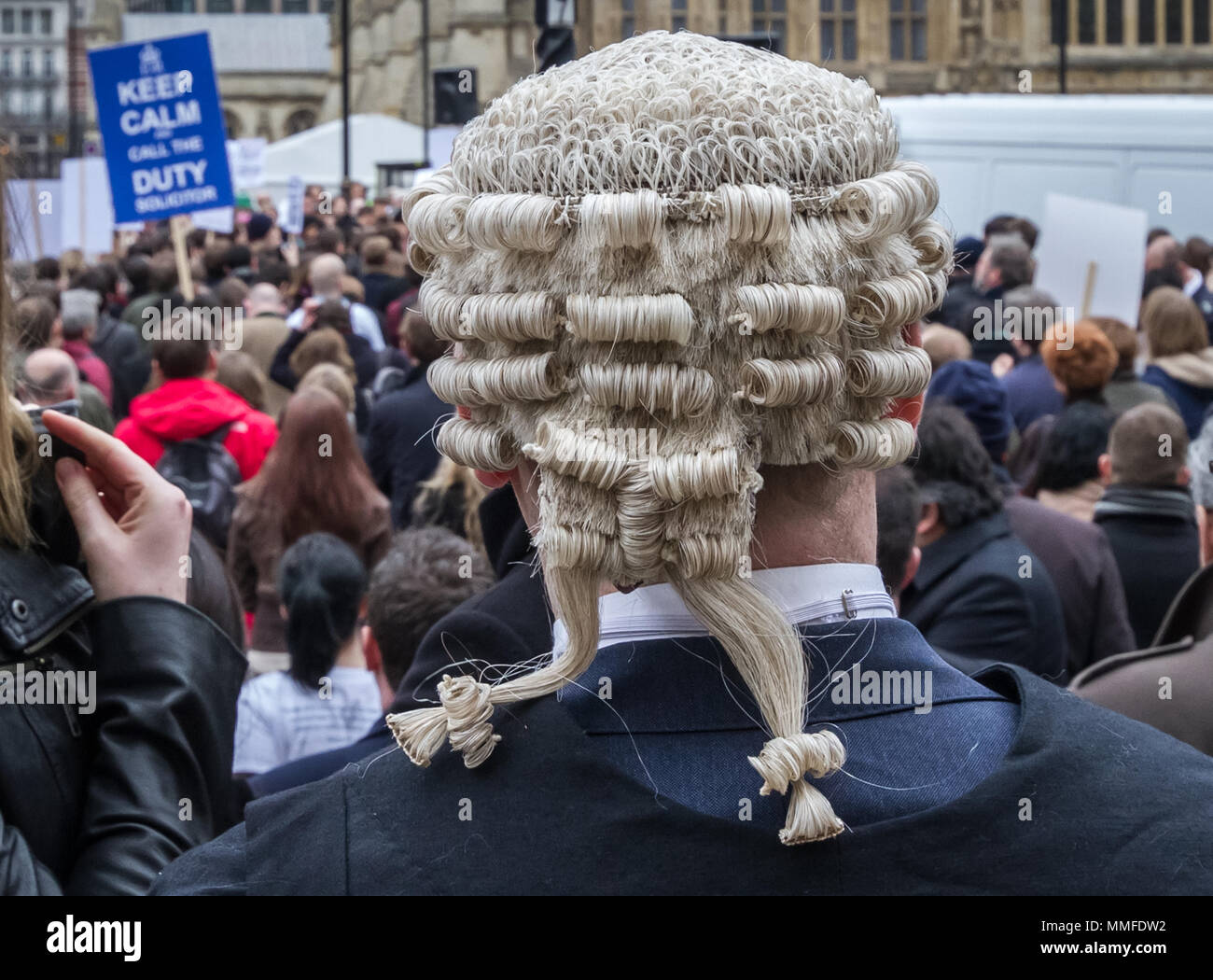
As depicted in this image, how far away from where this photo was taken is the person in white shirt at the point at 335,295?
9531 millimetres

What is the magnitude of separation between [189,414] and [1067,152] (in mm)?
9648

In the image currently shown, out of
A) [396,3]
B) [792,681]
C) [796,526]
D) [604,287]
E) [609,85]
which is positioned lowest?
[792,681]

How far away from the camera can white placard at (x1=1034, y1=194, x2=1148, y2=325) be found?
25.9 feet

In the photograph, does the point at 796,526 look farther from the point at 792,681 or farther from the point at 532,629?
the point at 532,629

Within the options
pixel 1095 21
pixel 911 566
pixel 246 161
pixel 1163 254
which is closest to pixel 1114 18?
pixel 1095 21

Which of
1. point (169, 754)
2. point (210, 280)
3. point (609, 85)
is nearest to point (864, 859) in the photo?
point (609, 85)

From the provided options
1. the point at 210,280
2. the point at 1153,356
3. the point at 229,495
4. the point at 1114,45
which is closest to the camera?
the point at 229,495

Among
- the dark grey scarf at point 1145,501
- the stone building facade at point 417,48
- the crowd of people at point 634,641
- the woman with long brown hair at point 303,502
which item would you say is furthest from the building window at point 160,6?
the crowd of people at point 634,641

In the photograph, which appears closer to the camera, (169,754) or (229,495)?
(169,754)

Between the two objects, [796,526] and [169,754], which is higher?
[796,526]

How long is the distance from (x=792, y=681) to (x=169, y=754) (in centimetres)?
90

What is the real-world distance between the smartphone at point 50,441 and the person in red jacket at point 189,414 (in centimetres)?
384

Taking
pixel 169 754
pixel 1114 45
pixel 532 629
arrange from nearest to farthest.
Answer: pixel 169 754, pixel 532 629, pixel 1114 45

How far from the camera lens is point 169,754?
1904 mm
